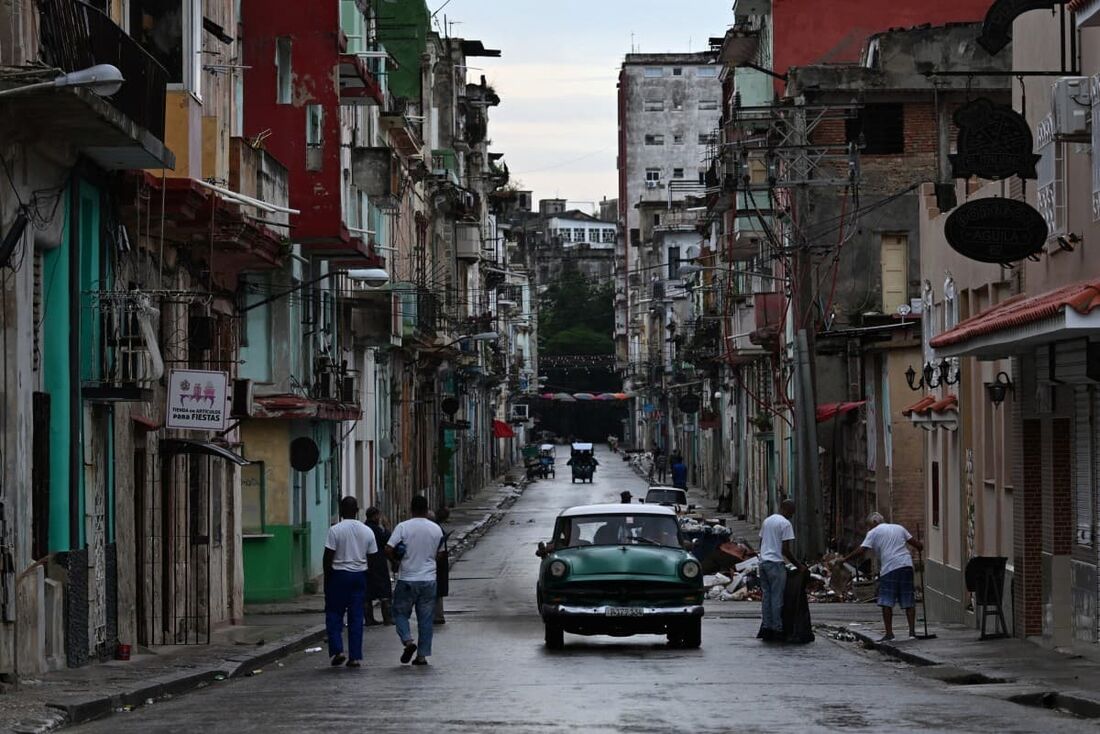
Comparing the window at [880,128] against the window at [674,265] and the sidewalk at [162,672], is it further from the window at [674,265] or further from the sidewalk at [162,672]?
the window at [674,265]

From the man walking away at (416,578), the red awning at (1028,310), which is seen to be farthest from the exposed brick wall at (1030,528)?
the man walking away at (416,578)

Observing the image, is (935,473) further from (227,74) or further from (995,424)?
(227,74)

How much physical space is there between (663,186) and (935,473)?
399ft

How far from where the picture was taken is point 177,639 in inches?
1021

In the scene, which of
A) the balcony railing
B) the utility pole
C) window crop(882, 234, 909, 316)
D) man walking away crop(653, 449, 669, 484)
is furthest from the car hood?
man walking away crop(653, 449, 669, 484)

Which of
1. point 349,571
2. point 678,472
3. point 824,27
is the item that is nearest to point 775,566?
point 349,571

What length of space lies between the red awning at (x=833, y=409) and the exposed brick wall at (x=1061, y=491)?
62.7 ft

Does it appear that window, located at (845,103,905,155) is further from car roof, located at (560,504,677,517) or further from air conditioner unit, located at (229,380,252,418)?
car roof, located at (560,504,677,517)

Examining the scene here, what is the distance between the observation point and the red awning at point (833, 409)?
44.0m

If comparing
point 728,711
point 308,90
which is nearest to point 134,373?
point 728,711

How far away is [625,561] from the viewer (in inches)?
959

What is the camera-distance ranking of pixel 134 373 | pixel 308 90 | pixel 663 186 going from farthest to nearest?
pixel 663 186 < pixel 308 90 < pixel 134 373

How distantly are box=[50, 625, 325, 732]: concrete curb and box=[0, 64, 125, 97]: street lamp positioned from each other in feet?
15.7

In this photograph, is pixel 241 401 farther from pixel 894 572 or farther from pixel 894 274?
pixel 894 274
